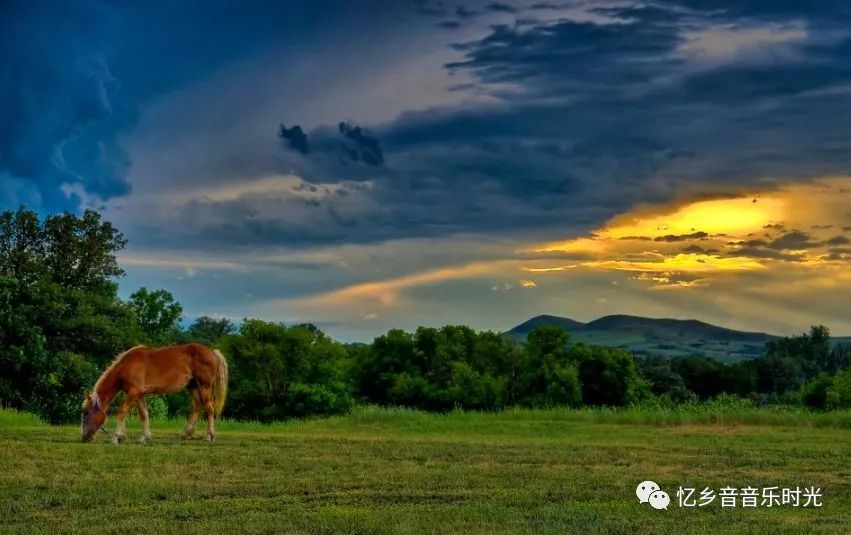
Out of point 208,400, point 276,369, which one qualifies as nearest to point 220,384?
point 208,400

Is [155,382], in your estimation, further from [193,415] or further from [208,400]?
[208,400]

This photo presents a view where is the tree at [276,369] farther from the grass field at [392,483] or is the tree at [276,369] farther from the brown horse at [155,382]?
the brown horse at [155,382]

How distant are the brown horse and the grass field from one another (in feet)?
2.36

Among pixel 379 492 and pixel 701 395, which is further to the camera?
pixel 701 395

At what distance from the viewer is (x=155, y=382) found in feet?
64.1

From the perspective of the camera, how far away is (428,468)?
14.9 m

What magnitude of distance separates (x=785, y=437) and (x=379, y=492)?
1568cm

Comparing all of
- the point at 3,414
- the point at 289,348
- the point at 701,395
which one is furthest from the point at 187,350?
the point at 701,395

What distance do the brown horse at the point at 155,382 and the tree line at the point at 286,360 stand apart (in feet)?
43.8

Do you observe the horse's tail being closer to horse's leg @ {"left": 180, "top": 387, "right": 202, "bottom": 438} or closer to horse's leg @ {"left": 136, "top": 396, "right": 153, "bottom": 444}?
horse's leg @ {"left": 180, "top": 387, "right": 202, "bottom": 438}

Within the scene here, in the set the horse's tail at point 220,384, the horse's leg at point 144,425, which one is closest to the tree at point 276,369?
the horse's tail at point 220,384

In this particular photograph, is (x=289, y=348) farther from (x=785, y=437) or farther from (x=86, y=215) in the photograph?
(x=785, y=437)

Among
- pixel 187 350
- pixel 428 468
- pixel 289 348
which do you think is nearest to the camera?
pixel 428 468

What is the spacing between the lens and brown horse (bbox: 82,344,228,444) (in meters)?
18.4
